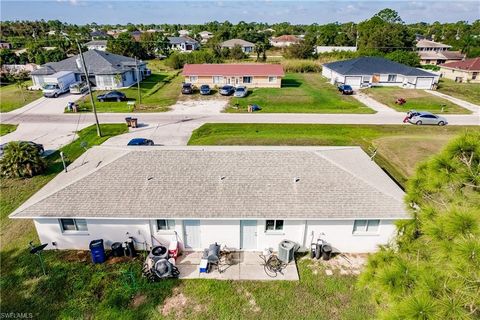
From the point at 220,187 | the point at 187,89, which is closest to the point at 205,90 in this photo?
the point at 187,89

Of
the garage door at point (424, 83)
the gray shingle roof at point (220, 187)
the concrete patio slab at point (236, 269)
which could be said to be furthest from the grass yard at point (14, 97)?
the garage door at point (424, 83)

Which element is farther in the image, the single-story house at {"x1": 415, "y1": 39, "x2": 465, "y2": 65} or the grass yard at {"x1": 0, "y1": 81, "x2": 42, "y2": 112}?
the single-story house at {"x1": 415, "y1": 39, "x2": 465, "y2": 65}

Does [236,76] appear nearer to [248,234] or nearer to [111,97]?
[111,97]

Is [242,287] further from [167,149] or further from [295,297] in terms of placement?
[167,149]

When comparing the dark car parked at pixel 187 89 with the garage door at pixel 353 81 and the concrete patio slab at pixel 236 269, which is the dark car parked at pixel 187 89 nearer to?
the garage door at pixel 353 81

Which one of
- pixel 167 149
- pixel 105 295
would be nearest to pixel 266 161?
pixel 167 149

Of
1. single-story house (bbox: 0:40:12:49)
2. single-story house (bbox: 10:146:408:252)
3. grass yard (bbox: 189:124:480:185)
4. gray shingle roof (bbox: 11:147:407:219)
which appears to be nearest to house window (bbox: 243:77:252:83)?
grass yard (bbox: 189:124:480:185)

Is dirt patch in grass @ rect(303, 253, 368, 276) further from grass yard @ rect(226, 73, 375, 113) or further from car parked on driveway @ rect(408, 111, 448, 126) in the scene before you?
grass yard @ rect(226, 73, 375, 113)

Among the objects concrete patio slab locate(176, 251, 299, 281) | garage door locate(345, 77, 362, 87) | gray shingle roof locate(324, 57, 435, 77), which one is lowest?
concrete patio slab locate(176, 251, 299, 281)
